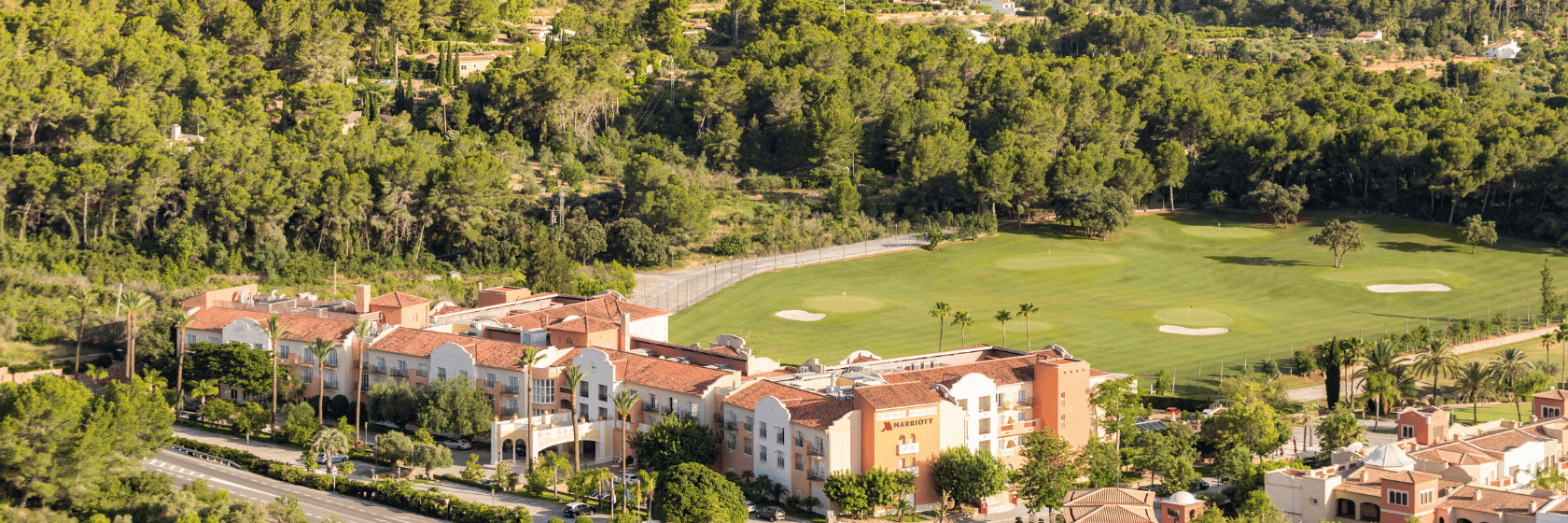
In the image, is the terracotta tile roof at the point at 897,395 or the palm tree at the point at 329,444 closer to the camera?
the terracotta tile roof at the point at 897,395

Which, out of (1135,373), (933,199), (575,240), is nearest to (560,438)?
(1135,373)

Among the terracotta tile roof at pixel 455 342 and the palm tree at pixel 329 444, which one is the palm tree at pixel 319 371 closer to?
the terracotta tile roof at pixel 455 342

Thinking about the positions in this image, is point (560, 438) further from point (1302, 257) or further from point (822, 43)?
point (822, 43)

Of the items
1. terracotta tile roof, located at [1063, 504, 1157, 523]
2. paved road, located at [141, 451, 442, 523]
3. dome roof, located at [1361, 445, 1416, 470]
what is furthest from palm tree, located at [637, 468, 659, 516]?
dome roof, located at [1361, 445, 1416, 470]

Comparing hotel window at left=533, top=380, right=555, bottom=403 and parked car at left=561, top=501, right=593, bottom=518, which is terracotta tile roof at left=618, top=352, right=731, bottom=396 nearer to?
hotel window at left=533, top=380, right=555, bottom=403

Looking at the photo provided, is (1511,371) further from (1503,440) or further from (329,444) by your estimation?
(329,444)

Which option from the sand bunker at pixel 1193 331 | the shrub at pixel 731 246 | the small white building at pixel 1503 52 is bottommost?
the sand bunker at pixel 1193 331

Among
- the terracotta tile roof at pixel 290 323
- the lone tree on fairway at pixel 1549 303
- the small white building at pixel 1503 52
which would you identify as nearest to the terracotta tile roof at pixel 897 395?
the terracotta tile roof at pixel 290 323
